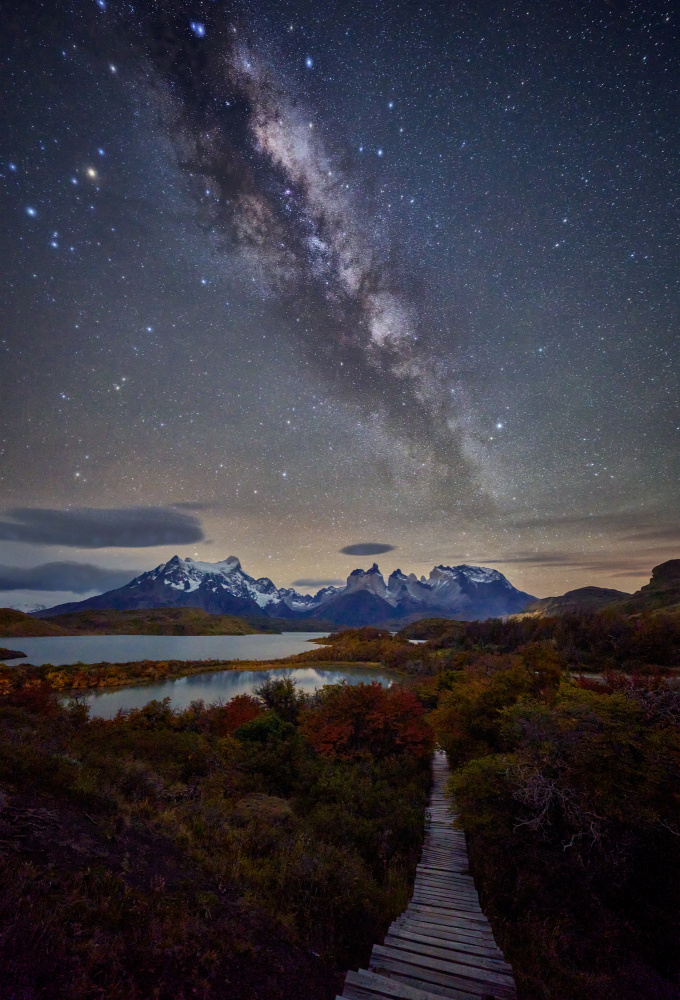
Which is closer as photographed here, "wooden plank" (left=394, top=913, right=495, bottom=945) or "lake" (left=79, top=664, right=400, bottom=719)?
"wooden plank" (left=394, top=913, right=495, bottom=945)

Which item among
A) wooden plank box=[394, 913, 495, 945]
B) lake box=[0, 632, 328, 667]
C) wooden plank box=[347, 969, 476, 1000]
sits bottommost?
lake box=[0, 632, 328, 667]

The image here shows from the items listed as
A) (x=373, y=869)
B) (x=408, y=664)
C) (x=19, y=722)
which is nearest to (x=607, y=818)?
(x=373, y=869)

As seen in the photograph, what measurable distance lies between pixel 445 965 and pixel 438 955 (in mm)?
365

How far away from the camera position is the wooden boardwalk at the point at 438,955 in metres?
5.74

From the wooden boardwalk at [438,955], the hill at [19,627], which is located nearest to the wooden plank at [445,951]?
the wooden boardwalk at [438,955]

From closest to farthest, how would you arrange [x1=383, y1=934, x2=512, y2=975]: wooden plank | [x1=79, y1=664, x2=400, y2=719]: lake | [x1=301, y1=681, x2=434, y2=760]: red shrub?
[x1=383, y1=934, x2=512, y2=975]: wooden plank < [x1=301, y1=681, x2=434, y2=760]: red shrub < [x1=79, y1=664, x2=400, y2=719]: lake

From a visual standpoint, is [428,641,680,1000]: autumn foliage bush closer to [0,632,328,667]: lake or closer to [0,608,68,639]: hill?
→ [0,632,328,667]: lake

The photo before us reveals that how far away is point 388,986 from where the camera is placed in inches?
224

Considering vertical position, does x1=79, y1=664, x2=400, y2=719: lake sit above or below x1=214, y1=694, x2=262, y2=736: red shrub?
below

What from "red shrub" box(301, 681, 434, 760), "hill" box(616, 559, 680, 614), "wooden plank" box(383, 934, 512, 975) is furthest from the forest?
"hill" box(616, 559, 680, 614)

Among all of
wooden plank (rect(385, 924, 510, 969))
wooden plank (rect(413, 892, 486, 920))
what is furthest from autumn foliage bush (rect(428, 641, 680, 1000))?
wooden plank (rect(385, 924, 510, 969))

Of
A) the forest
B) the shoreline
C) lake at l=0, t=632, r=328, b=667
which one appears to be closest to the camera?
the forest

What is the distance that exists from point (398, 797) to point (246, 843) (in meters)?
7.09

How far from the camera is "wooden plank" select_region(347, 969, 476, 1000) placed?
5.52 meters
